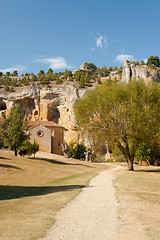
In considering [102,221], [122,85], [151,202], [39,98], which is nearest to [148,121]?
[122,85]

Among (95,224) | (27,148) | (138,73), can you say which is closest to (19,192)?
(95,224)

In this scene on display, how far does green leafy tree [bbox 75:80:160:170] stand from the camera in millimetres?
24672

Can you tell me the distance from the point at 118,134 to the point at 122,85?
22.0ft

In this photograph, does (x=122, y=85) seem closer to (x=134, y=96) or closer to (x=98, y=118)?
(x=134, y=96)

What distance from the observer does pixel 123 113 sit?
25250mm

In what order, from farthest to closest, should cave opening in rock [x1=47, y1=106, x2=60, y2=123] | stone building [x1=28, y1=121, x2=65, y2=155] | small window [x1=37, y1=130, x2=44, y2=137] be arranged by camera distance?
cave opening in rock [x1=47, y1=106, x2=60, y2=123], small window [x1=37, y1=130, x2=44, y2=137], stone building [x1=28, y1=121, x2=65, y2=155]

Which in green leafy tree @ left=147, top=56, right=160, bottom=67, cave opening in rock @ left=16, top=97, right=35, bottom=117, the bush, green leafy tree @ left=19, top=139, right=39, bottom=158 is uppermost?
green leafy tree @ left=147, top=56, right=160, bottom=67

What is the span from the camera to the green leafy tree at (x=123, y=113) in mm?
24672

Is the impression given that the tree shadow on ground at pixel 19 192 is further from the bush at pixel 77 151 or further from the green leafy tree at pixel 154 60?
the green leafy tree at pixel 154 60

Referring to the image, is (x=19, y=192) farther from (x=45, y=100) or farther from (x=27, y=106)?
(x=27, y=106)

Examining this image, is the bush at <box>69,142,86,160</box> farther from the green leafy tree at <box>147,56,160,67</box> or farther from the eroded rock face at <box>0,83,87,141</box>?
the green leafy tree at <box>147,56,160,67</box>

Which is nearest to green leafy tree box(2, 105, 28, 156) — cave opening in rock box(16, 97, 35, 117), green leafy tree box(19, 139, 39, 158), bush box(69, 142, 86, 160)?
green leafy tree box(19, 139, 39, 158)

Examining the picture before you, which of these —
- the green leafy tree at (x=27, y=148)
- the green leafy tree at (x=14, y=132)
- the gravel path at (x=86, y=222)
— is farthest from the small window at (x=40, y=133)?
the gravel path at (x=86, y=222)

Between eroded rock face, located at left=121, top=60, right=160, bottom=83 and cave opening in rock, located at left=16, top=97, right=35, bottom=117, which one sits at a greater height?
eroded rock face, located at left=121, top=60, right=160, bottom=83
